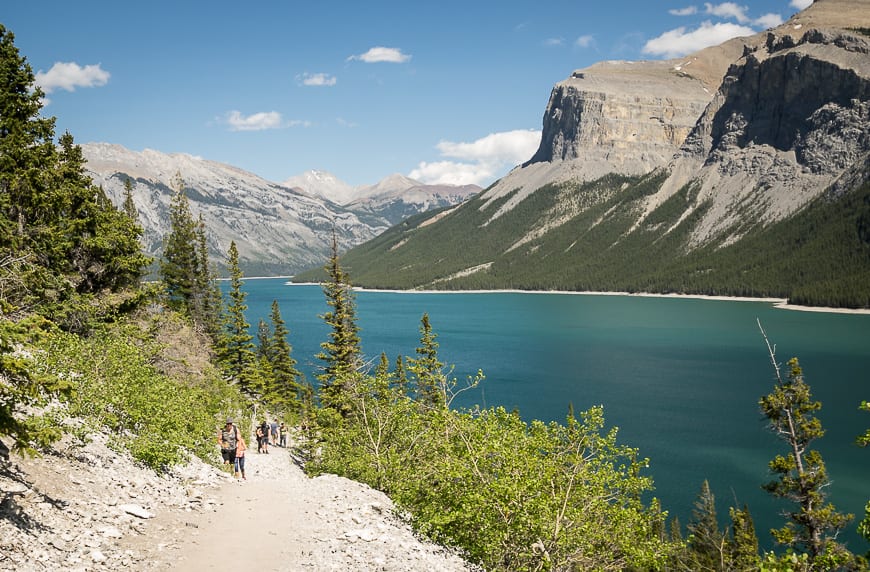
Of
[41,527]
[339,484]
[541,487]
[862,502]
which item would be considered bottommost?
[862,502]

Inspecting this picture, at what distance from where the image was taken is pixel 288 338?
138 m

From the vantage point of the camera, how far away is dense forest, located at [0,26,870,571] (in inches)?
631

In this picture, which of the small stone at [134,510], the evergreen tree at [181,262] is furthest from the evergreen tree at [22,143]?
the evergreen tree at [181,262]

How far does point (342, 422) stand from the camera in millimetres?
36562

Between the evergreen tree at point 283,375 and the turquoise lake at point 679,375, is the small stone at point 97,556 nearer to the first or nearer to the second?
the turquoise lake at point 679,375

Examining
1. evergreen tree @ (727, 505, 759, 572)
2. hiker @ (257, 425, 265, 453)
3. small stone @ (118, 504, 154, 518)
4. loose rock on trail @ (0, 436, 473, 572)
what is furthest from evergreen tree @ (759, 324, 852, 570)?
hiker @ (257, 425, 265, 453)

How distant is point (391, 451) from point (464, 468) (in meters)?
7.91

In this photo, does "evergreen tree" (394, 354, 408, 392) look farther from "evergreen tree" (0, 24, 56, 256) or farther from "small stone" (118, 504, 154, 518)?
"small stone" (118, 504, 154, 518)

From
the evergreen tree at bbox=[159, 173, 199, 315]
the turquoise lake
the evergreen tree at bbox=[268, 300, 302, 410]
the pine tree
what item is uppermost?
the evergreen tree at bbox=[159, 173, 199, 315]

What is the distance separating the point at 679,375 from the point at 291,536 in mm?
90930

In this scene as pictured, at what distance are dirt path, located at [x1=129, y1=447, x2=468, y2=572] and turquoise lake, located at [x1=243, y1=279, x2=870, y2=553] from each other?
1241 centimetres

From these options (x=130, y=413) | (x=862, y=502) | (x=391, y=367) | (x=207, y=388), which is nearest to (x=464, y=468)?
(x=130, y=413)

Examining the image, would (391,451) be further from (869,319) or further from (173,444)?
(869,319)

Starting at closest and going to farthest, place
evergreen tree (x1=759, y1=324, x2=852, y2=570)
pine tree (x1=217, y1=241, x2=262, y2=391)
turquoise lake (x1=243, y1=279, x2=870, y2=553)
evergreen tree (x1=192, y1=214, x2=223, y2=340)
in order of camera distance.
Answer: evergreen tree (x1=759, y1=324, x2=852, y2=570) < turquoise lake (x1=243, y1=279, x2=870, y2=553) < pine tree (x1=217, y1=241, x2=262, y2=391) < evergreen tree (x1=192, y1=214, x2=223, y2=340)
